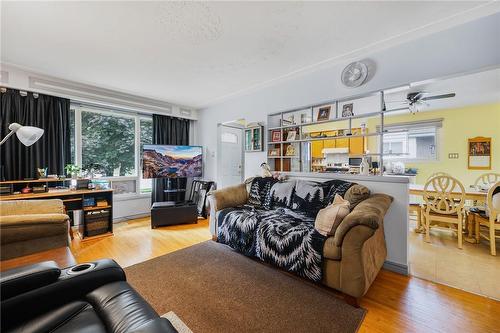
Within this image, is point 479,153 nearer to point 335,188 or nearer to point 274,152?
point 335,188

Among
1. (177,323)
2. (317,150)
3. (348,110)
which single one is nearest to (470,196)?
(348,110)

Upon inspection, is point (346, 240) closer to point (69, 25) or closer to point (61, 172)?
point (69, 25)

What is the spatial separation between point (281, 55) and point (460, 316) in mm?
2962

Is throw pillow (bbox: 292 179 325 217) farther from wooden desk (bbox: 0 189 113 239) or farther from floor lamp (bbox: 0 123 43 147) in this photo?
wooden desk (bbox: 0 189 113 239)

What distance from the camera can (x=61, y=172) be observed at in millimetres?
3352

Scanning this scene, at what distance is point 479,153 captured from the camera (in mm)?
4391

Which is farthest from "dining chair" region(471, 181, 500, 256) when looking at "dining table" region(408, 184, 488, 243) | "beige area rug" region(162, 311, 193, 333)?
"beige area rug" region(162, 311, 193, 333)

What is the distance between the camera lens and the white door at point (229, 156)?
4625 millimetres

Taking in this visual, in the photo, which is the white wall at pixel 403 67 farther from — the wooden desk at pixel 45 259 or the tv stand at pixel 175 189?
the wooden desk at pixel 45 259

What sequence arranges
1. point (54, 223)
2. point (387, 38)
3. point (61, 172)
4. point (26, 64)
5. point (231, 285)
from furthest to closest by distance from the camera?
point (61, 172), point (26, 64), point (387, 38), point (231, 285), point (54, 223)

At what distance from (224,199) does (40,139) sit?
3010mm

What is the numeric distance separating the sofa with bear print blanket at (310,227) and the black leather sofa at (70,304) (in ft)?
4.44

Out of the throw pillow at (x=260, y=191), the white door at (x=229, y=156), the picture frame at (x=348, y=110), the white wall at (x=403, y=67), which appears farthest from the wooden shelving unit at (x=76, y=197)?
the picture frame at (x=348, y=110)

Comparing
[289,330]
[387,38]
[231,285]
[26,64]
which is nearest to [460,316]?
[289,330]
